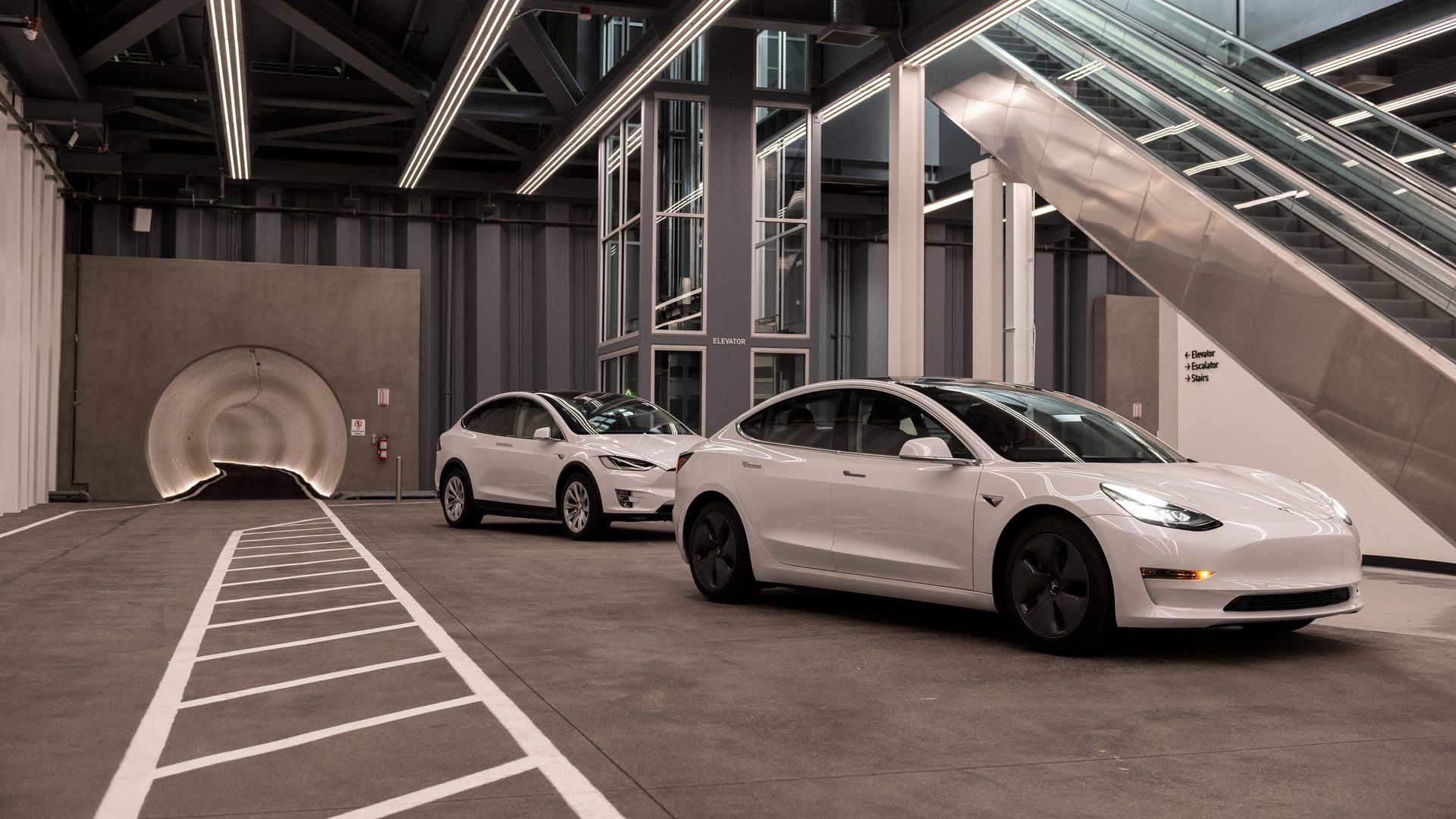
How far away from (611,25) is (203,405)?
19.2 m

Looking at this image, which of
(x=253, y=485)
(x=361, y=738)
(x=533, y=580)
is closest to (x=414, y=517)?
(x=533, y=580)

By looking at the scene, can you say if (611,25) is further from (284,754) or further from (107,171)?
(284,754)

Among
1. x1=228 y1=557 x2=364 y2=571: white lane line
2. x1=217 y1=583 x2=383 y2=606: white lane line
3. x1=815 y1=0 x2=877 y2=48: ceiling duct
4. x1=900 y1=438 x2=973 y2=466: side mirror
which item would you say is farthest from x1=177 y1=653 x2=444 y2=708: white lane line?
x1=815 y1=0 x2=877 y2=48: ceiling duct

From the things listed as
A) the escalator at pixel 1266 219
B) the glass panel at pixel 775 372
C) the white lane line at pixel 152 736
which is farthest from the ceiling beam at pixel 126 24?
the white lane line at pixel 152 736

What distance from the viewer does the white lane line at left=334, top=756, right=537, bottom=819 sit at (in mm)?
3654

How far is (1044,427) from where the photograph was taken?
716 cm

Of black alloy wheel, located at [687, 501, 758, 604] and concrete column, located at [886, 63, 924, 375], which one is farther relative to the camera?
concrete column, located at [886, 63, 924, 375]

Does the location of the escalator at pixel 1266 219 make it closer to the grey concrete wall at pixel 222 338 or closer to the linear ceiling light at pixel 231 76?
the linear ceiling light at pixel 231 76

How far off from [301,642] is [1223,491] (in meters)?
4.67

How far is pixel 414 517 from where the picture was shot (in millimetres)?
17922

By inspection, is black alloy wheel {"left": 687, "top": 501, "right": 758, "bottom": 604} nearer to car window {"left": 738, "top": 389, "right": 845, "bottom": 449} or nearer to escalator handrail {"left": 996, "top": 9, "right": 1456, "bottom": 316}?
car window {"left": 738, "top": 389, "right": 845, "bottom": 449}

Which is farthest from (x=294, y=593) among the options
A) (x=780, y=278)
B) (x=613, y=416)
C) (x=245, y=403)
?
(x=245, y=403)

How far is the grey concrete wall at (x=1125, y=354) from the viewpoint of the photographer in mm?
34375

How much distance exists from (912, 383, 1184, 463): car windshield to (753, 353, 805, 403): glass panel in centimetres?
1426
